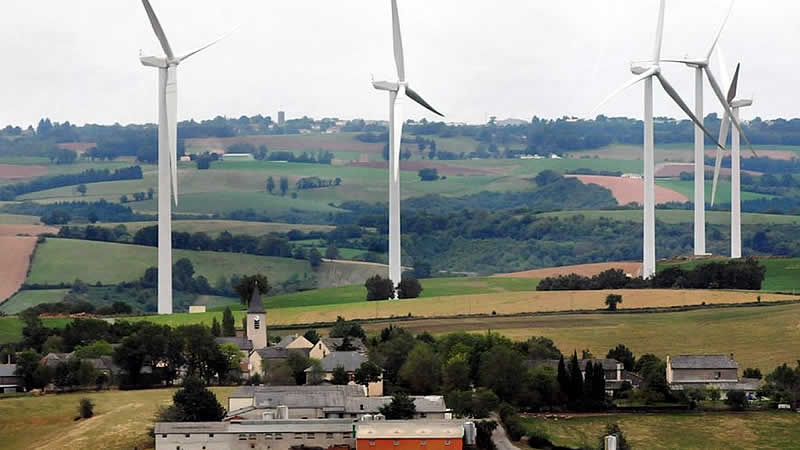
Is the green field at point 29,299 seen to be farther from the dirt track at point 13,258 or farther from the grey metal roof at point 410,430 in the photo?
the grey metal roof at point 410,430

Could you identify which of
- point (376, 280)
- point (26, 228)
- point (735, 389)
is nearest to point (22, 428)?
point (735, 389)

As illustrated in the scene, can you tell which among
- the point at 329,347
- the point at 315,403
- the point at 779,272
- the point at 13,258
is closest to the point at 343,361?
the point at 329,347

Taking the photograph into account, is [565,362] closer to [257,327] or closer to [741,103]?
[257,327]

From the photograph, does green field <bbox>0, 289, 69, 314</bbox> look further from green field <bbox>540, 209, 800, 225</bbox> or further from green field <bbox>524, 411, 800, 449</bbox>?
green field <bbox>524, 411, 800, 449</bbox>

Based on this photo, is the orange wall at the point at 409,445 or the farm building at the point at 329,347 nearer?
the orange wall at the point at 409,445

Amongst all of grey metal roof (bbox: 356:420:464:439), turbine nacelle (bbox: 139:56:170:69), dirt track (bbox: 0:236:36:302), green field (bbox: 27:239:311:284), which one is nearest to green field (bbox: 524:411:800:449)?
grey metal roof (bbox: 356:420:464:439)

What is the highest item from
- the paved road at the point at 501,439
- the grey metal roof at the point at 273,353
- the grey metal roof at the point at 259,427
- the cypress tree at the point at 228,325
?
the cypress tree at the point at 228,325

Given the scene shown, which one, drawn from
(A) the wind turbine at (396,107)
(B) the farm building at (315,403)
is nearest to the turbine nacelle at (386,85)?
(A) the wind turbine at (396,107)
